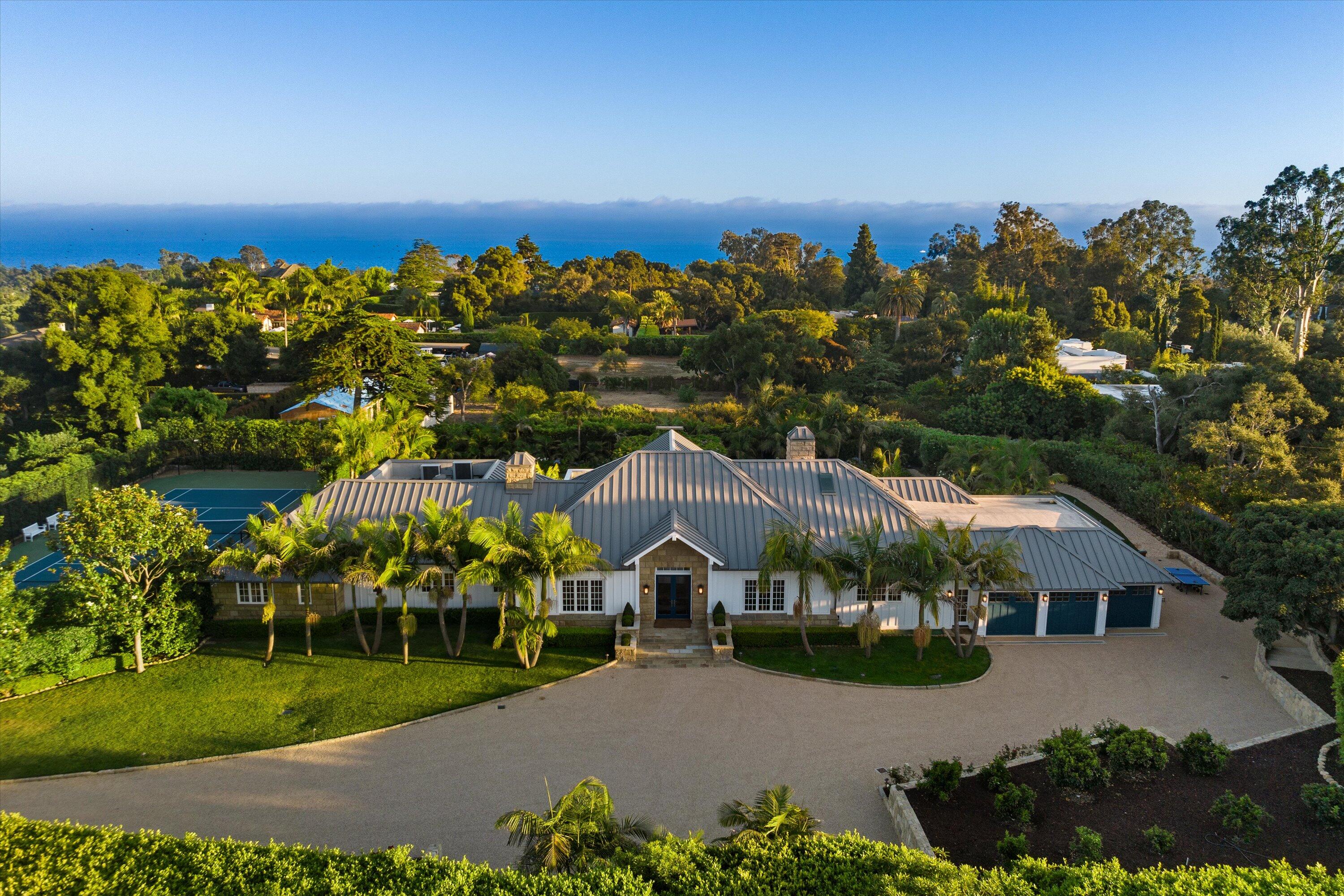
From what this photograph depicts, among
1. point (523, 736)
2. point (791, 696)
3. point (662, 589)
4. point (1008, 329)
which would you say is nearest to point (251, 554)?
point (523, 736)

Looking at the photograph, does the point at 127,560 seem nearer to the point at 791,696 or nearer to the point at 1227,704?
the point at 791,696

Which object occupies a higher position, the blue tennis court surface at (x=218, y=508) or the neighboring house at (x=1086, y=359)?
the neighboring house at (x=1086, y=359)

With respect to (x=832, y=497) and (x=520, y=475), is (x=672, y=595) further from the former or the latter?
(x=520, y=475)

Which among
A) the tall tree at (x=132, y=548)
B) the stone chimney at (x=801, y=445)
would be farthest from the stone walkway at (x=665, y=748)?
the stone chimney at (x=801, y=445)

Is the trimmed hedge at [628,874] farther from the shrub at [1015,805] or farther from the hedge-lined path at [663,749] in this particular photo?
the hedge-lined path at [663,749]

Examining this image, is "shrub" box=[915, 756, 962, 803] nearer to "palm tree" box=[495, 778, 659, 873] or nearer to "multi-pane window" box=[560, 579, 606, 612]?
"palm tree" box=[495, 778, 659, 873]

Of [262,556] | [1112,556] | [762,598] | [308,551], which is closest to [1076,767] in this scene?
[762,598]
